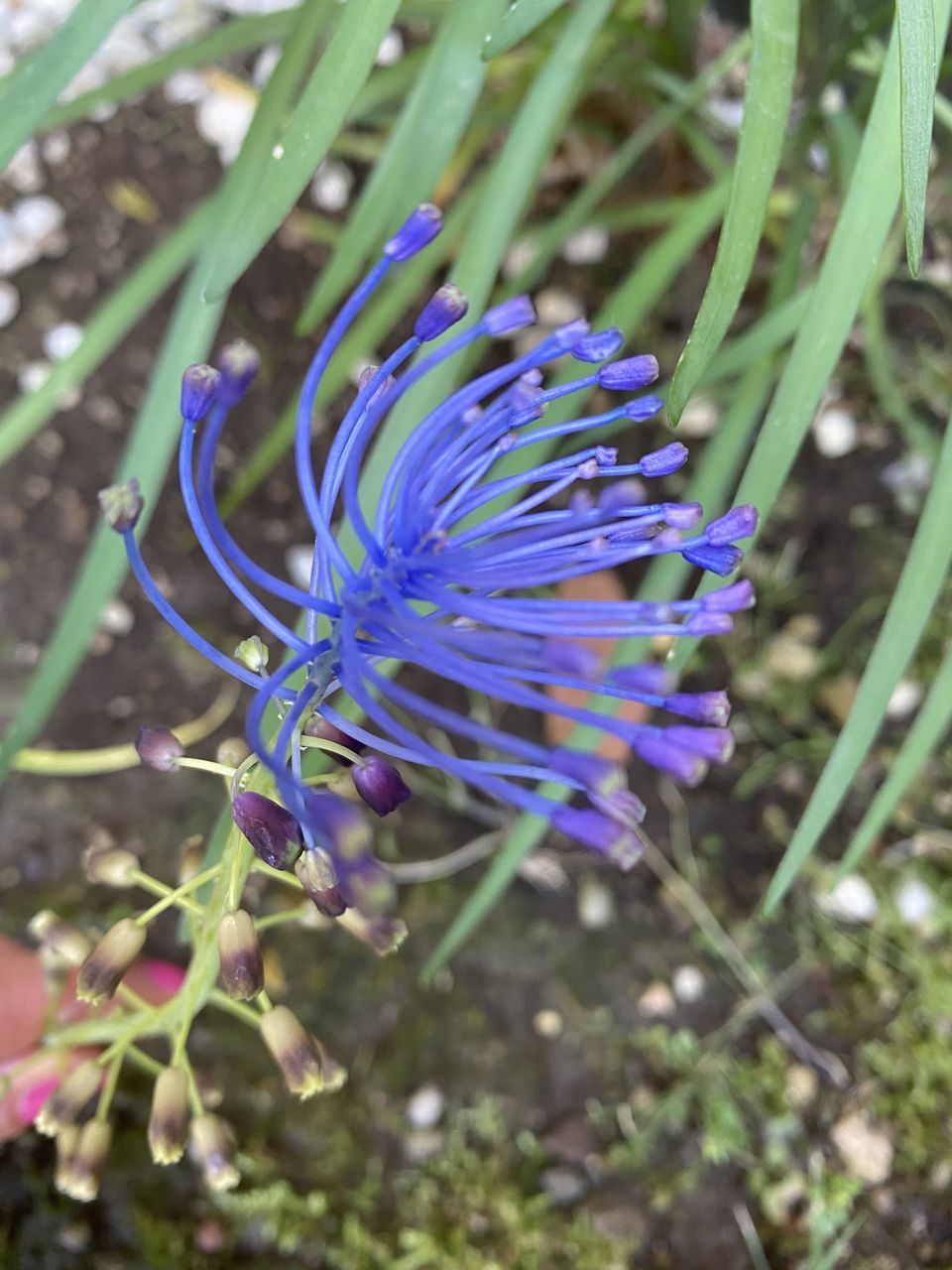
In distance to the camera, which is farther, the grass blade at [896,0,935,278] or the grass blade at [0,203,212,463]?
the grass blade at [0,203,212,463]

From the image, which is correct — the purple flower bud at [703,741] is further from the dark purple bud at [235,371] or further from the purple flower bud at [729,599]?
the dark purple bud at [235,371]

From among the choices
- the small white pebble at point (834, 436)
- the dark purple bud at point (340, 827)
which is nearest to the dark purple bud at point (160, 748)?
the dark purple bud at point (340, 827)

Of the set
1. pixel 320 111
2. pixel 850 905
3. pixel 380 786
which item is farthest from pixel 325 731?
pixel 850 905

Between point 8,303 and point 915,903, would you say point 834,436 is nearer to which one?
point 915,903

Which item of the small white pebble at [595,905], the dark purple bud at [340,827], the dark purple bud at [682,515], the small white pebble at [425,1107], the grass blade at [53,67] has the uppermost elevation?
the grass blade at [53,67]

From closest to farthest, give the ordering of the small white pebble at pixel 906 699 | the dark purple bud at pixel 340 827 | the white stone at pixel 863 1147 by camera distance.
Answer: the dark purple bud at pixel 340 827
the white stone at pixel 863 1147
the small white pebble at pixel 906 699

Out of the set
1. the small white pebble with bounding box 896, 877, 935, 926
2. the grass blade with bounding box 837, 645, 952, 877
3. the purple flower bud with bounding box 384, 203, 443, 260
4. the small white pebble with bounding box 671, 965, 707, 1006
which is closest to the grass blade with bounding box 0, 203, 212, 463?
the purple flower bud with bounding box 384, 203, 443, 260

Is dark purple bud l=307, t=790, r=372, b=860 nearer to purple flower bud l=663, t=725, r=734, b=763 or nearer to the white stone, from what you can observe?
purple flower bud l=663, t=725, r=734, b=763
